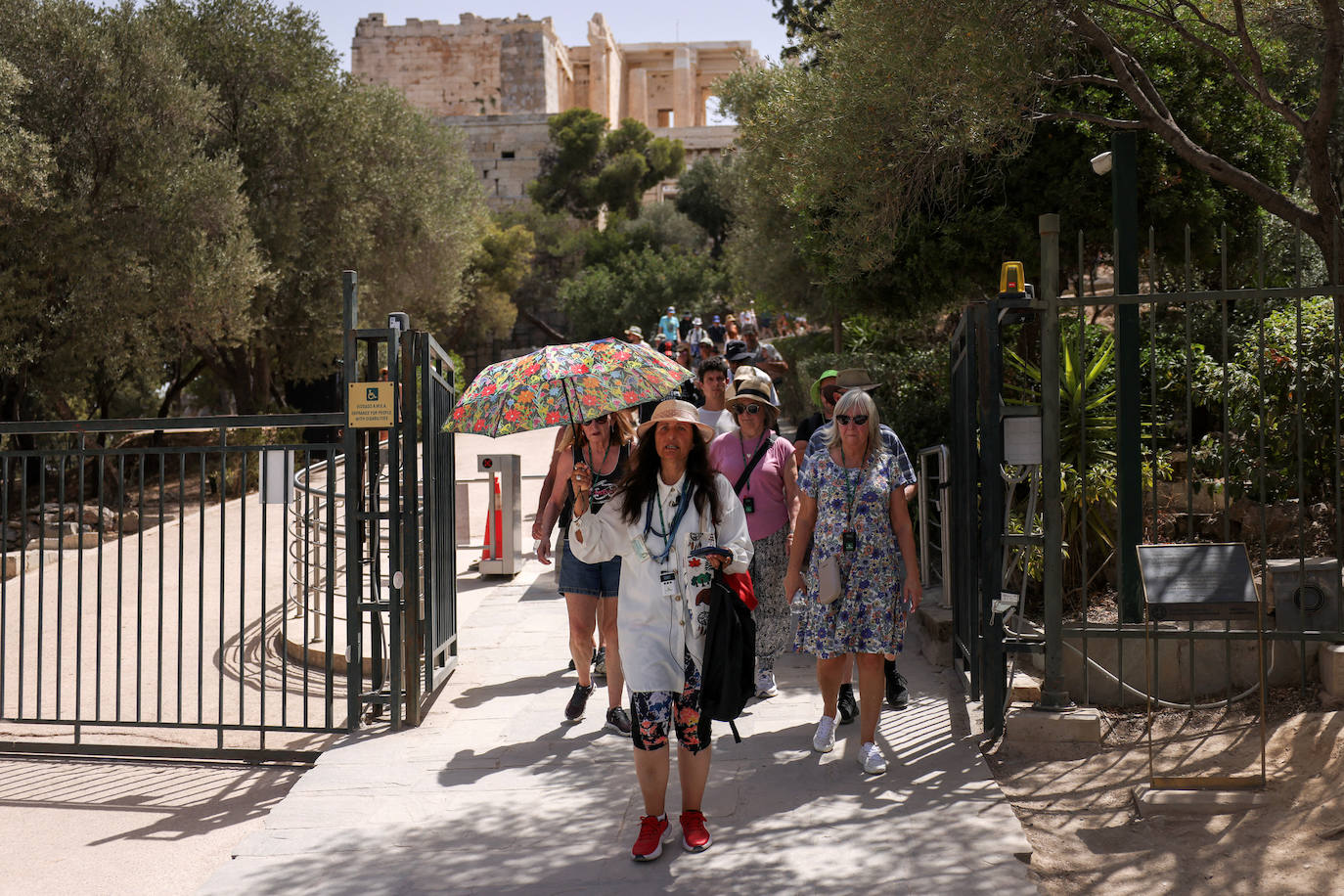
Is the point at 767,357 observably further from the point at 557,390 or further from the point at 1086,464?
the point at 557,390

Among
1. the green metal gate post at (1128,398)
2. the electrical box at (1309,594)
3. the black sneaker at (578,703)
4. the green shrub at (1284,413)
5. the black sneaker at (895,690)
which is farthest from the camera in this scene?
the green shrub at (1284,413)

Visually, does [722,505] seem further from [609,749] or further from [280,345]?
[280,345]

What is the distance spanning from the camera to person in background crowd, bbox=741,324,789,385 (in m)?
11.0

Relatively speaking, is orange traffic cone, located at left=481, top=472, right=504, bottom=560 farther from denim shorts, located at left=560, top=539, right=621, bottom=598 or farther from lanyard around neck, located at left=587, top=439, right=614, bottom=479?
denim shorts, located at left=560, top=539, right=621, bottom=598

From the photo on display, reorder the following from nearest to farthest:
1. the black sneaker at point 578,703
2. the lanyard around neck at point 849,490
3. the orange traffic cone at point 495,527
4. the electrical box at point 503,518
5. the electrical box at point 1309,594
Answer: the lanyard around neck at point 849,490
the electrical box at point 1309,594
the black sneaker at point 578,703
the electrical box at point 503,518
the orange traffic cone at point 495,527

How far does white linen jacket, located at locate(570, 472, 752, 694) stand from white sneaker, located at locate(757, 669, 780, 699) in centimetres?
208

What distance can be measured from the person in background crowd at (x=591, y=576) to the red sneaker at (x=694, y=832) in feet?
4.12

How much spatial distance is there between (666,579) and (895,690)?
2263 millimetres

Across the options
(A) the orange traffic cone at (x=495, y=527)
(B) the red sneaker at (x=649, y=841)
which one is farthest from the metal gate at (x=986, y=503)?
(A) the orange traffic cone at (x=495, y=527)

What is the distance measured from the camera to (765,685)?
588 centimetres

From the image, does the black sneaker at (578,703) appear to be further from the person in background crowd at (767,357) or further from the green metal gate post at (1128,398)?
the person in background crowd at (767,357)

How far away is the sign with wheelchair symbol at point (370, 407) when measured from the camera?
5.39 m

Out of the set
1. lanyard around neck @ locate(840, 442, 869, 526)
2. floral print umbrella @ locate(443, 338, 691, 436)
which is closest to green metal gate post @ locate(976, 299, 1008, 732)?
lanyard around neck @ locate(840, 442, 869, 526)

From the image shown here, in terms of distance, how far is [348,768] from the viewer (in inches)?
195
